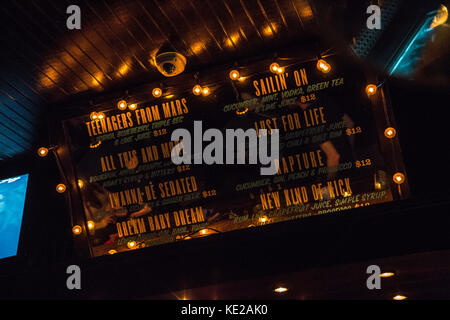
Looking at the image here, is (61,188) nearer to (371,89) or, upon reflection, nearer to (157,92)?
(157,92)

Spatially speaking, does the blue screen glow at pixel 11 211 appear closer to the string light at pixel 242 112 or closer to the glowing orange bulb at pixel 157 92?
the glowing orange bulb at pixel 157 92

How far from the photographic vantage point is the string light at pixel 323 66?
4.61m

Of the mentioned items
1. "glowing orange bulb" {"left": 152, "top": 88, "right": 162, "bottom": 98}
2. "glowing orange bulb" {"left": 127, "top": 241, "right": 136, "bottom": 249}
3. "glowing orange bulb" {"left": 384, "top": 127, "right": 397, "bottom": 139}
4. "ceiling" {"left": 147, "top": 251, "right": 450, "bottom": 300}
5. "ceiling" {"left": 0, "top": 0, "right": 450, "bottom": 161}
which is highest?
"ceiling" {"left": 0, "top": 0, "right": 450, "bottom": 161}

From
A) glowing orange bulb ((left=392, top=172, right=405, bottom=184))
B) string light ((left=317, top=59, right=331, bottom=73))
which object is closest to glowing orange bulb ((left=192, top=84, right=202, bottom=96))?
string light ((left=317, top=59, right=331, bottom=73))

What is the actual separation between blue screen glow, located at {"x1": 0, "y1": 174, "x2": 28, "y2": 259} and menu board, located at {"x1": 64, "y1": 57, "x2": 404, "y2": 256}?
4.00 feet

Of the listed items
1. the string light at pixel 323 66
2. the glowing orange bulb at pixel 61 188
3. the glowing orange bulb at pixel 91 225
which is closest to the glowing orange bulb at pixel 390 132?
the string light at pixel 323 66

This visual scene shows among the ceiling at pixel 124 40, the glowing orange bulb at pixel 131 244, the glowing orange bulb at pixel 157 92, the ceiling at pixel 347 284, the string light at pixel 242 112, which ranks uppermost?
the ceiling at pixel 124 40

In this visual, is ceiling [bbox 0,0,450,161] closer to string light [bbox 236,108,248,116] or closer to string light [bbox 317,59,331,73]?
string light [bbox 317,59,331,73]

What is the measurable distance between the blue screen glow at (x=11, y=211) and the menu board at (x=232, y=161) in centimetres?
122

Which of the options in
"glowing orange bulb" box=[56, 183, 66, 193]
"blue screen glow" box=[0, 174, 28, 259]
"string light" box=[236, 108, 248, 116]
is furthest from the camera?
"blue screen glow" box=[0, 174, 28, 259]

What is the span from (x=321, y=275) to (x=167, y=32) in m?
2.86

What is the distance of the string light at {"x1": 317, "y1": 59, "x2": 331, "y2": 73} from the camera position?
181 inches
